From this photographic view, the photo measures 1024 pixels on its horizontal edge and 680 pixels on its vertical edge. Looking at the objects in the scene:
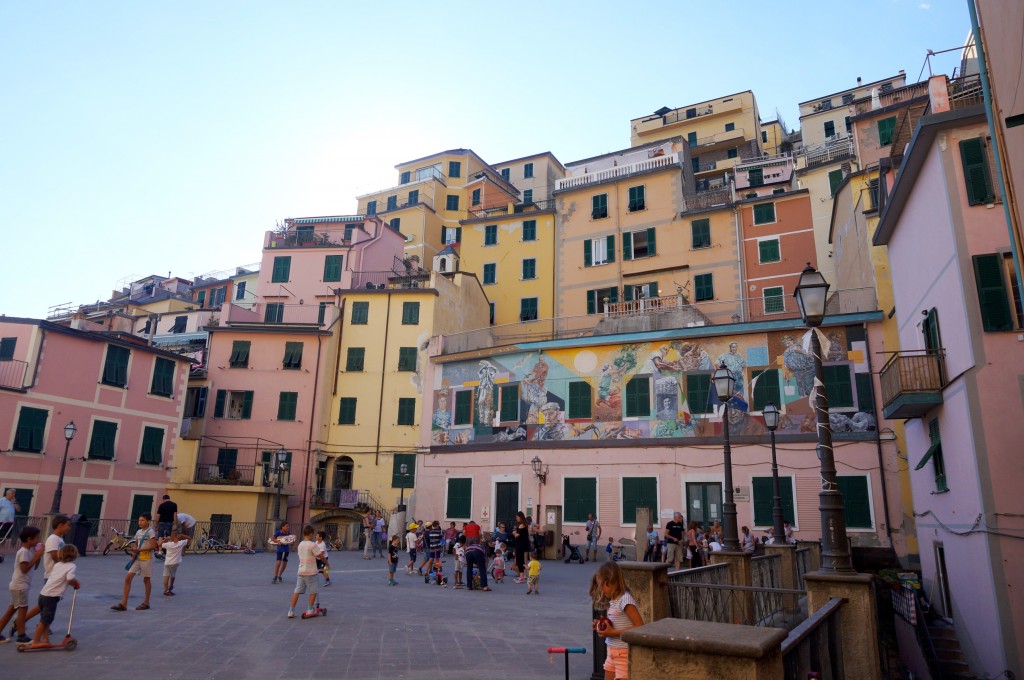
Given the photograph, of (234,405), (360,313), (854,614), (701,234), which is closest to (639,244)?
(701,234)

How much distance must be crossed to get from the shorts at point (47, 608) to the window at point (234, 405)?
86.7 ft

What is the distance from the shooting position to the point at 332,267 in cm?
4181

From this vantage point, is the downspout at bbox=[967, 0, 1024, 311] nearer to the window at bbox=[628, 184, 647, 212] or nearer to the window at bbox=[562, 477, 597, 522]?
the window at bbox=[562, 477, 597, 522]

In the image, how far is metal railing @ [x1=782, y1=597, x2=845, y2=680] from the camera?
4.48 meters

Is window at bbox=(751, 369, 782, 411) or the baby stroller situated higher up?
window at bbox=(751, 369, 782, 411)

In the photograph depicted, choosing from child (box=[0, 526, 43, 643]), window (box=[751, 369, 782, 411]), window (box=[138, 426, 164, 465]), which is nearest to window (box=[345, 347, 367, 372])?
window (box=[138, 426, 164, 465])

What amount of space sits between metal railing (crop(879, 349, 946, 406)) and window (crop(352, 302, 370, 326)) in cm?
2553

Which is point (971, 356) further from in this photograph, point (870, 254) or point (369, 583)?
point (369, 583)

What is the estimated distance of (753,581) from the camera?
11.0 m

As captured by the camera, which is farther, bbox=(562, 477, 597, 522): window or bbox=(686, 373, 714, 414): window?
bbox=(562, 477, 597, 522): window

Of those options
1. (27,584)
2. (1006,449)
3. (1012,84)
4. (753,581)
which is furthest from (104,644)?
(1006,449)

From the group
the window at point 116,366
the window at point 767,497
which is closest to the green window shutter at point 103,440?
the window at point 116,366

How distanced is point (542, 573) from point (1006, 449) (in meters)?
12.4

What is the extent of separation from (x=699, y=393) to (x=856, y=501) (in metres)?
6.23
